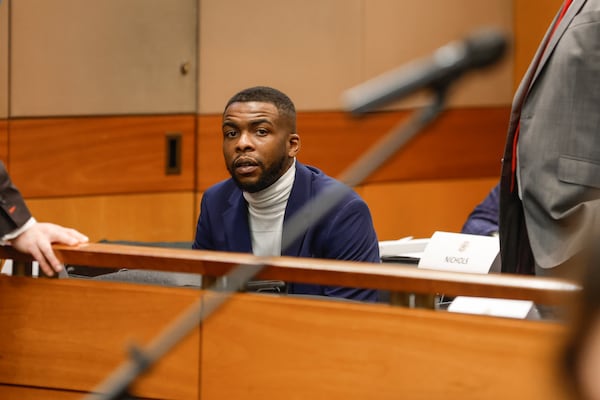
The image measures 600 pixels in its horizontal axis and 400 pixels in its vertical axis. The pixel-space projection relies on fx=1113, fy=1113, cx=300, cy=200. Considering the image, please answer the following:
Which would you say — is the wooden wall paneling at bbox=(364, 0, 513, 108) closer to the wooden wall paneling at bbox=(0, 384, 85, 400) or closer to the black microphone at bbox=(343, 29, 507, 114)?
the wooden wall paneling at bbox=(0, 384, 85, 400)

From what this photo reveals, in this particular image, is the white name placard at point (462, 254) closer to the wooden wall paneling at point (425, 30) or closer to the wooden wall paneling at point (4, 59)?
the wooden wall paneling at point (4, 59)

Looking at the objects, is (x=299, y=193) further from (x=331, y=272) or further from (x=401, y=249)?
(x=331, y=272)

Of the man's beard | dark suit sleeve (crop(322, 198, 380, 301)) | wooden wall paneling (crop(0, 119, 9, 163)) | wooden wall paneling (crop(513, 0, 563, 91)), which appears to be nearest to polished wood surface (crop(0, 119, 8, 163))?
wooden wall paneling (crop(0, 119, 9, 163))

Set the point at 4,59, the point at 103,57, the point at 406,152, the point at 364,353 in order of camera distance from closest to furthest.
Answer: the point at 364,353
the point at 4,59
the point at 103,57
the point at 406,152

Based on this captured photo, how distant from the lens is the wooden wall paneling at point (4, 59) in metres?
5.14

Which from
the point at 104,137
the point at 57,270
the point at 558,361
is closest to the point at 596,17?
the point at 57,270

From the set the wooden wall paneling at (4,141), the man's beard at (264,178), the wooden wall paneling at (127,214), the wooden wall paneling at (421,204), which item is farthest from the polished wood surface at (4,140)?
the man's beard at (264,178)

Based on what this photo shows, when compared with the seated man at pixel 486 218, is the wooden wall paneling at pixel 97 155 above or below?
above

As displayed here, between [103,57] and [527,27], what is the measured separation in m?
2.58

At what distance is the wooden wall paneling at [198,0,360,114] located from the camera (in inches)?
228

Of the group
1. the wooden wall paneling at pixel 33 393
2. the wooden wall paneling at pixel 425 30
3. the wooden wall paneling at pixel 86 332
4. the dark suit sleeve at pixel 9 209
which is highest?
the wooden wall paneling at pixel 425 30

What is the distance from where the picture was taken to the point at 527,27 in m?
6.59

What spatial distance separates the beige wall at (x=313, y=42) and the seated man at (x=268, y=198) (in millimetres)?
2303

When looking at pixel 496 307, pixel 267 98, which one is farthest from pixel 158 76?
pixel 496 307
